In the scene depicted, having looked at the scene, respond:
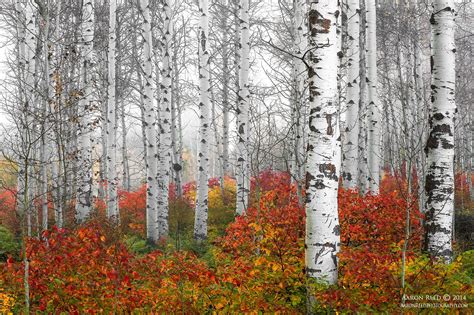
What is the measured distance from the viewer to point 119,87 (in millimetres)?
16922

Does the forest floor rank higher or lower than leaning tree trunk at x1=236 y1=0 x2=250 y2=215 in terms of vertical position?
lower

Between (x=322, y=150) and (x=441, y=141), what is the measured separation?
2390mm

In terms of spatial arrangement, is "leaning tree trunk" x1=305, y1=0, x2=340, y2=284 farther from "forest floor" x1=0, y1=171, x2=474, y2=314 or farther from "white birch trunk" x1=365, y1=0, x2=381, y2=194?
"white birch trunk" x1=365, y1=0, x2=381, y2=194

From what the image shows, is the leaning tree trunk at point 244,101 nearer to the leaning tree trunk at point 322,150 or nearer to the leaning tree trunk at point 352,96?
the leaning tree trunk at point 352,96

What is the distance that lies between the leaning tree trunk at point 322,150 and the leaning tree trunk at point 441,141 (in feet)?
6.86

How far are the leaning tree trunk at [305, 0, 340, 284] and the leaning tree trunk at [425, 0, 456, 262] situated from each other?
2.09m

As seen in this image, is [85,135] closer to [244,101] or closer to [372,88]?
[244,101]

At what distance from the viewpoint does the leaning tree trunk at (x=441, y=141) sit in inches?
211

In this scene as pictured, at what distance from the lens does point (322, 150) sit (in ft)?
14.0

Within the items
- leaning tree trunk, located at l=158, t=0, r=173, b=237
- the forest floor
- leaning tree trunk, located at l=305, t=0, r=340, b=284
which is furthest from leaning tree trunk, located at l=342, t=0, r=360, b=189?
leaning tree trunk, located at l=305, t=0, r=340, b=284

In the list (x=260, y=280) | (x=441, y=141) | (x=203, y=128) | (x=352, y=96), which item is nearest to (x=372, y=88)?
(x=352, y=96)

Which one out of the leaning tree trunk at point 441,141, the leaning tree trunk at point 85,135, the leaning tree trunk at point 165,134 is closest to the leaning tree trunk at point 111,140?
the leaning tree trunk at point 85,135

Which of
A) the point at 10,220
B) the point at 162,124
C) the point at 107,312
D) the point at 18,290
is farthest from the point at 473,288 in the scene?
the point at 10,220

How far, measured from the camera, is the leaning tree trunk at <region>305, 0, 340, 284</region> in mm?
4203
